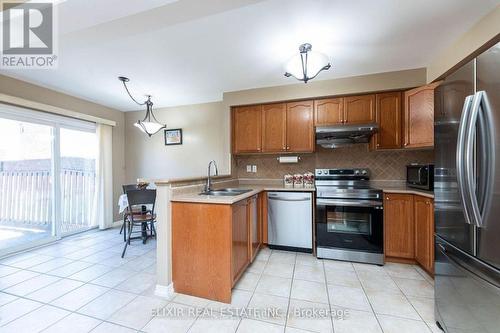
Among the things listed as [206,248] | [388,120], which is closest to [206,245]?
[206,248]

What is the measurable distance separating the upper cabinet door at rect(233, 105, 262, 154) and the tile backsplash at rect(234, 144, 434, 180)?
35 centimetres

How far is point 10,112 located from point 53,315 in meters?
2.86

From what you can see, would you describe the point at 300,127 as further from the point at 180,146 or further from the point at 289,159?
the point at 180,146

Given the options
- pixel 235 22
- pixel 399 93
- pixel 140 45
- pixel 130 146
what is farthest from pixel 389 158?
pixel 130 146

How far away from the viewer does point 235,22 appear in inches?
70.9

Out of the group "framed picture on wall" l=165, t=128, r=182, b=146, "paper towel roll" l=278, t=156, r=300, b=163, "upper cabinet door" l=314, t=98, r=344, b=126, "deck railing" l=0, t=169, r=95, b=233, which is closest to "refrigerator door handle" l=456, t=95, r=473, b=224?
"upper cabinet door" l=314, t=98, r=344, b=126

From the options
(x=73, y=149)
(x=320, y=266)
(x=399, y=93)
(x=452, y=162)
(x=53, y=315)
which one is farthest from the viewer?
(x=73, y=149)

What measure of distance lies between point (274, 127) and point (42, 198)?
3.88 metres

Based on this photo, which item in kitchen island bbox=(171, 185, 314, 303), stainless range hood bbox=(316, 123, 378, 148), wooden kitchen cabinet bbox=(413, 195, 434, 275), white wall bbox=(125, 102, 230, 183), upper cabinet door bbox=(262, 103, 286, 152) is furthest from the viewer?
white wall bbox=(125, 102, 230, 183)

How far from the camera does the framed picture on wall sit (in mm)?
4312

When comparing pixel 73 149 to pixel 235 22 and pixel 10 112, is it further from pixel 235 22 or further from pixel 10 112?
pixel 235 22

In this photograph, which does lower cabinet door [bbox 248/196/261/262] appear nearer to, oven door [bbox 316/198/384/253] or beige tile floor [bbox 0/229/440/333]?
beige tile floor [bbox 0/229/440/333]

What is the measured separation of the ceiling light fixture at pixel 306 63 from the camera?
6.46ft

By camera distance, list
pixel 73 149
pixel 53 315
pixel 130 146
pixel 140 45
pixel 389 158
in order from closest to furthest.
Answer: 1. pixel 53 315
2. pixel 140 45
3. pixel 389 158
4. pixel 73 149
5. pixel 130 146
